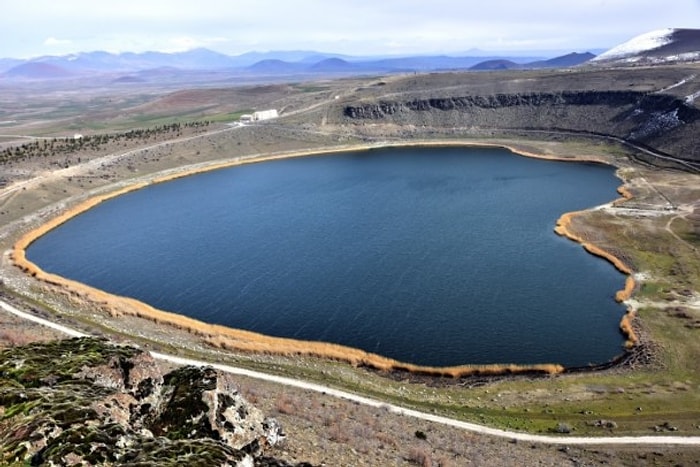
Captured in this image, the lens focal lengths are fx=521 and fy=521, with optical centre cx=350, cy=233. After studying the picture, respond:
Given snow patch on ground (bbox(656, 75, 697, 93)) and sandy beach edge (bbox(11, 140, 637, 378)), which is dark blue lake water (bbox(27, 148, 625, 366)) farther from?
snow patch on ground (bbox(656, 75, 697, 93))

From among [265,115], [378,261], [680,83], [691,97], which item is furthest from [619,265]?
[265,115]

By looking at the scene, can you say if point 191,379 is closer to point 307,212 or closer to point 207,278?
point 207,278

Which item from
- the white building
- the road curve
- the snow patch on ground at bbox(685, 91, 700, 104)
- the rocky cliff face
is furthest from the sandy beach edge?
the white building

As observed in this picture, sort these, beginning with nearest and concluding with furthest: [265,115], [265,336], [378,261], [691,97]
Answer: [265,336] → [378,261] → [691,97] → [265,115]

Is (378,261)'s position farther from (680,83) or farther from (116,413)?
(680,83)

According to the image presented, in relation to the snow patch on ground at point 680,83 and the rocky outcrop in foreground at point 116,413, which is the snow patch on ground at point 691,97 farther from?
the rocky outcrop in foreground at point 116,413
